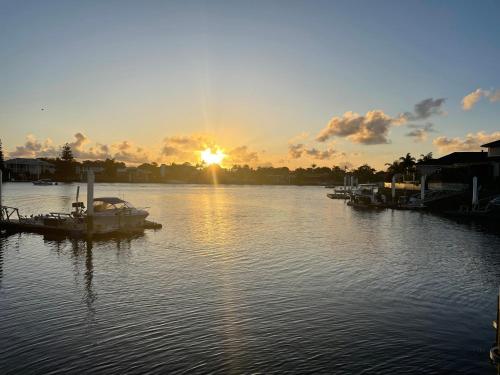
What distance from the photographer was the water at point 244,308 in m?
13.0

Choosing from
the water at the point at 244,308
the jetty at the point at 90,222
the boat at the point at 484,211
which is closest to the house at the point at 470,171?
the boat at the point at 484,211

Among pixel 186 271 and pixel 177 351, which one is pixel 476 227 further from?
pixel 177 351

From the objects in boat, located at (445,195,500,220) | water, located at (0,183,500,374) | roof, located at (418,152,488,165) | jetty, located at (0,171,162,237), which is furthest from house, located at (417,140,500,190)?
jetty, located at (0,171,162,237)

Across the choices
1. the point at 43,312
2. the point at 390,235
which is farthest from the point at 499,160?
the point at 43,312

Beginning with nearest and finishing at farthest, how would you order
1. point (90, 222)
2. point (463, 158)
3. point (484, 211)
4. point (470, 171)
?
point (90, 222)
point (484, 211)
point (470, 171)
point (463, 158)

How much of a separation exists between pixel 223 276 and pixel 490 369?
13982 millimetres

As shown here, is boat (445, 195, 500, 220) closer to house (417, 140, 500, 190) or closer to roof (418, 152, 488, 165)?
house (417, 140, 500, 190)

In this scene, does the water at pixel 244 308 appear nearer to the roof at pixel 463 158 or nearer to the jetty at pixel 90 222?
the jetty at pixel 90 222

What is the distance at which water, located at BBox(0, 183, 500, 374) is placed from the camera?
42.7 feet

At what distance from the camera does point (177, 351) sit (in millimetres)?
13477

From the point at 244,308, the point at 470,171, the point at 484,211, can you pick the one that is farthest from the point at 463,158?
the point at 244,308

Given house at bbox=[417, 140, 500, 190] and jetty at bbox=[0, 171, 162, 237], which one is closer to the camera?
jetty at bbox=[0, 171, 162, 237]

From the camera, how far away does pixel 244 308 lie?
712 inches

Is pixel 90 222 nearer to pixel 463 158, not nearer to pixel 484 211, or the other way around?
pixel 484 211
